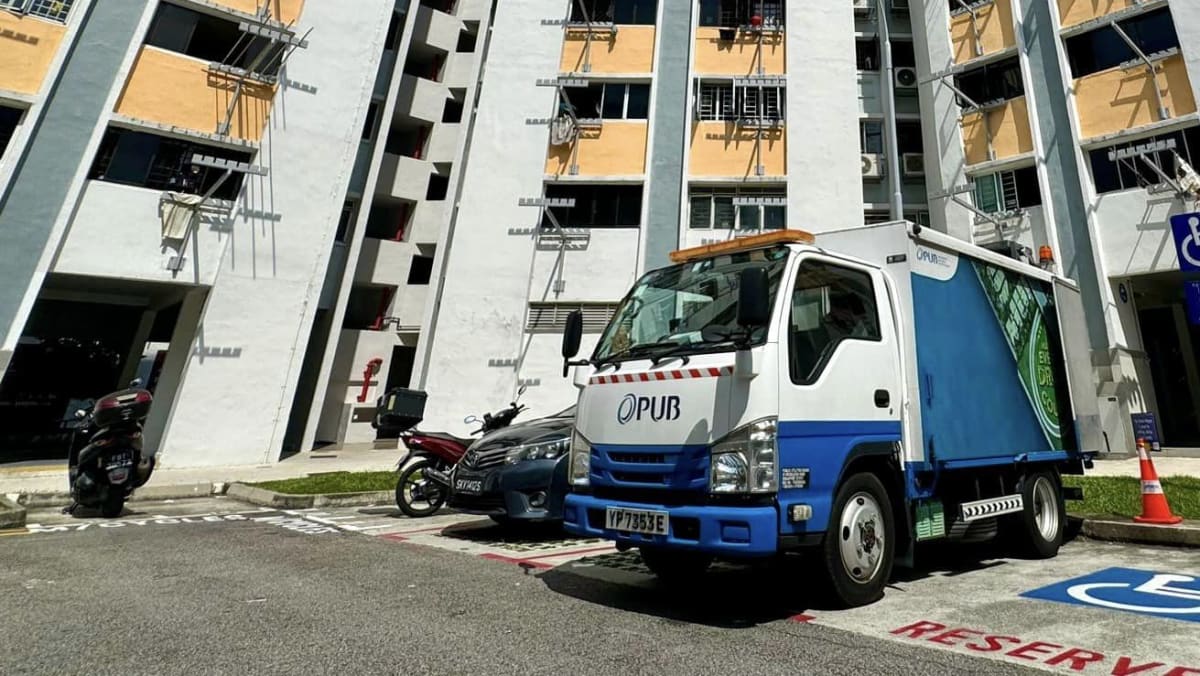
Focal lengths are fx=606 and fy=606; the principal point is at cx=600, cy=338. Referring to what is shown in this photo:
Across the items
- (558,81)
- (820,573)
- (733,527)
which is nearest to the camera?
(733,527)

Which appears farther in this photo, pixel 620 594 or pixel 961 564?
pixel 961 564

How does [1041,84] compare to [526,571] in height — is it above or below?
above

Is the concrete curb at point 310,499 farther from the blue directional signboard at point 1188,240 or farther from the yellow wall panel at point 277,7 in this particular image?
the yellow wall panel at point 277,7

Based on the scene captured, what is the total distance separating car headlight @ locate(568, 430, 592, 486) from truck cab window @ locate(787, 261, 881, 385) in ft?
5.31

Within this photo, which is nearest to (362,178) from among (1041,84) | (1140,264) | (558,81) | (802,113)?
(558,81)

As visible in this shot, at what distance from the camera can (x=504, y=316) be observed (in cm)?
1688

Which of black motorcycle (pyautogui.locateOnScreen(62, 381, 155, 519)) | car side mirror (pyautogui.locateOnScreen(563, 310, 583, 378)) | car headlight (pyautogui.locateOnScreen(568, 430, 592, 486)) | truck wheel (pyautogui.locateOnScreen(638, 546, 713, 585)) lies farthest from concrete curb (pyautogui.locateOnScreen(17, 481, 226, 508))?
truck wheel (pyautogui.locateOnScreen(638, 546, 713, 585))

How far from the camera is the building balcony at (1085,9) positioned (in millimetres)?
16172

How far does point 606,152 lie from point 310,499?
12.5 m

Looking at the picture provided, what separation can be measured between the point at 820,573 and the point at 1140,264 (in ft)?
53.6

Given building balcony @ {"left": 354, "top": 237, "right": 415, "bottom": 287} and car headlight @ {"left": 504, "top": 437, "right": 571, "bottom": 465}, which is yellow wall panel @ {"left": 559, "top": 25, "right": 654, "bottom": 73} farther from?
car headlight @ {"left": 504, "top": 437, "right": 571, "bottom": 465}

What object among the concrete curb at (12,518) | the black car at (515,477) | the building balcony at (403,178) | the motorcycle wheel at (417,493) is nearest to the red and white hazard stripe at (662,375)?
the black car at (515,477)

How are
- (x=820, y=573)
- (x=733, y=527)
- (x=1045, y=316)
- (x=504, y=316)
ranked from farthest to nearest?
1. (x=504, y=316)
2. (x=1045, y=316)
3. (x=820, y=573)
4. (x=733, y=527)

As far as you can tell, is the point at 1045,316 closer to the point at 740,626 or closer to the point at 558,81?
the point at 740,626
